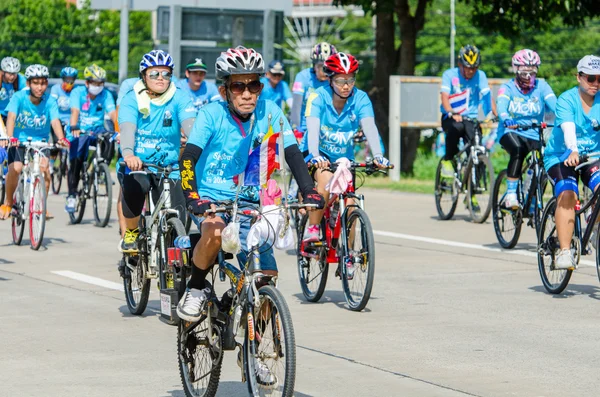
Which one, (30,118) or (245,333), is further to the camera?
(30,118)

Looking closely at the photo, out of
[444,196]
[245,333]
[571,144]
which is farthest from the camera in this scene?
[444,196]

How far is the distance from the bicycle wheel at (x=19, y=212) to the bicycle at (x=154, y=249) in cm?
465

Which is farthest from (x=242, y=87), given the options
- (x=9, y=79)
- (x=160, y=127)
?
(x=9, y=79)

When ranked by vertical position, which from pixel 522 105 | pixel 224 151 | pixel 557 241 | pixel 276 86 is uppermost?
pixel 276 86

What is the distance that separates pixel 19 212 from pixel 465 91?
18.8 feet

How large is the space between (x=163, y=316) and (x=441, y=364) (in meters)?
1.77

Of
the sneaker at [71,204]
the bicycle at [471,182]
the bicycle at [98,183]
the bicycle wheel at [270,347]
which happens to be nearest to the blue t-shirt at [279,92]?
the bicycle at [98,183]

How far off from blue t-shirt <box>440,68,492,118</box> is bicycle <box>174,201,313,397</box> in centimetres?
937

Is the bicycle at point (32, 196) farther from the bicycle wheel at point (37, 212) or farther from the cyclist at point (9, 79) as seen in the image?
the cyclist at point (9, 79)

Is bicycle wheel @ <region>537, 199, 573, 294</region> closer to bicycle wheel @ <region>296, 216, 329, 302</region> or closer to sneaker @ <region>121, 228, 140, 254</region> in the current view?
bicycle wheel @ <region>296, 216, 329, 302</region>

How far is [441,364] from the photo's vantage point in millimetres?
7742

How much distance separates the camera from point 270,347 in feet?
19.8

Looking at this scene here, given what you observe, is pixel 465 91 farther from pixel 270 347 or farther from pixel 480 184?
pixel 270 347

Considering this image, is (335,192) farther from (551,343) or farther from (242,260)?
(242,260)
